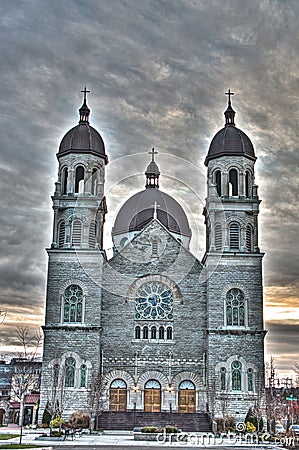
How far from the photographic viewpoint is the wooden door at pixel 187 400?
170 feet

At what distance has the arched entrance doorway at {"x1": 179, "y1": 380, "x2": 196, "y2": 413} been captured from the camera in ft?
170

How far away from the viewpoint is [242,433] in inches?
1853

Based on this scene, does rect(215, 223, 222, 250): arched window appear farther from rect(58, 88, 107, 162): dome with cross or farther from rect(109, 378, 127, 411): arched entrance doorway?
rect(109, 378, 127, 411): arched entrance doorway

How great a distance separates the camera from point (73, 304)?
53250mm

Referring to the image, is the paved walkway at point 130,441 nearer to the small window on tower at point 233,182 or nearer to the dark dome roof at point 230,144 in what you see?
the small window on tower at point 233,182

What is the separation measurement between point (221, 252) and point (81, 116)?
1762 centimetres

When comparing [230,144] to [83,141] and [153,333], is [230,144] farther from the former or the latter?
[153,333]

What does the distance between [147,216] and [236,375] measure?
21.0 metres

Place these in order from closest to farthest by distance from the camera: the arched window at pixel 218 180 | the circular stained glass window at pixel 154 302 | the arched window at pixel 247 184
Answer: the circular stained glass window at pixel 154 302
the arched window at pixel 247 184
the arched window at pixel 218 180

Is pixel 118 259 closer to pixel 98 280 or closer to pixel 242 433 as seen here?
pixel 98 280

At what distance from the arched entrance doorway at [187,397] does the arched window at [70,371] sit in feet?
27.7

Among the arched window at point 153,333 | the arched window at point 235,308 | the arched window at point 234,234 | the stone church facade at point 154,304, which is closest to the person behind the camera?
the stone church facade at point 154,304
